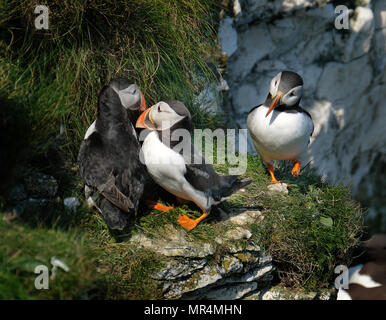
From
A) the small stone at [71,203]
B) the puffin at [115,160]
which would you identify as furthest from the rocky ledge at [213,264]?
the small stone at [71,203]

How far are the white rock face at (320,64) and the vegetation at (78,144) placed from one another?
1.30 meters

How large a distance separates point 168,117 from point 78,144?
4.06ft

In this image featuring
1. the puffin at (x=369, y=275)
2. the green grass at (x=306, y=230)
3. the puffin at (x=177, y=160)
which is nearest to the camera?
the puffin at (x=177, y=160)

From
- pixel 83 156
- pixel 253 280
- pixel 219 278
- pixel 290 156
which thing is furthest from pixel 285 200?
pixel 83 156

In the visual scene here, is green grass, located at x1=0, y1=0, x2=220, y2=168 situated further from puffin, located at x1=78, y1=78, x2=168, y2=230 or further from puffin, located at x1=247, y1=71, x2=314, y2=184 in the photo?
puffin, located at x1=247, y1=71, x2=314, y2=184

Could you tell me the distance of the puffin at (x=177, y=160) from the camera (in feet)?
13.1

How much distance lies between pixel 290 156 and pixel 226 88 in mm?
2068

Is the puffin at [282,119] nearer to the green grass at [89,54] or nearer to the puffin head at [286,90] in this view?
the puffin head at [286,90]

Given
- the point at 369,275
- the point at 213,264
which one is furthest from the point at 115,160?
the point at 369,275

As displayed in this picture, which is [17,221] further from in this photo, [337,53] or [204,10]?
[337,53]

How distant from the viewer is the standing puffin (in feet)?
12.7

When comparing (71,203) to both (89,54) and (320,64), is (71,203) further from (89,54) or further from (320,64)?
(320,64)

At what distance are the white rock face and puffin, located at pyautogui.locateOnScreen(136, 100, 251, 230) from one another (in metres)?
3.22

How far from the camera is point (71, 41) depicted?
4797 mm
